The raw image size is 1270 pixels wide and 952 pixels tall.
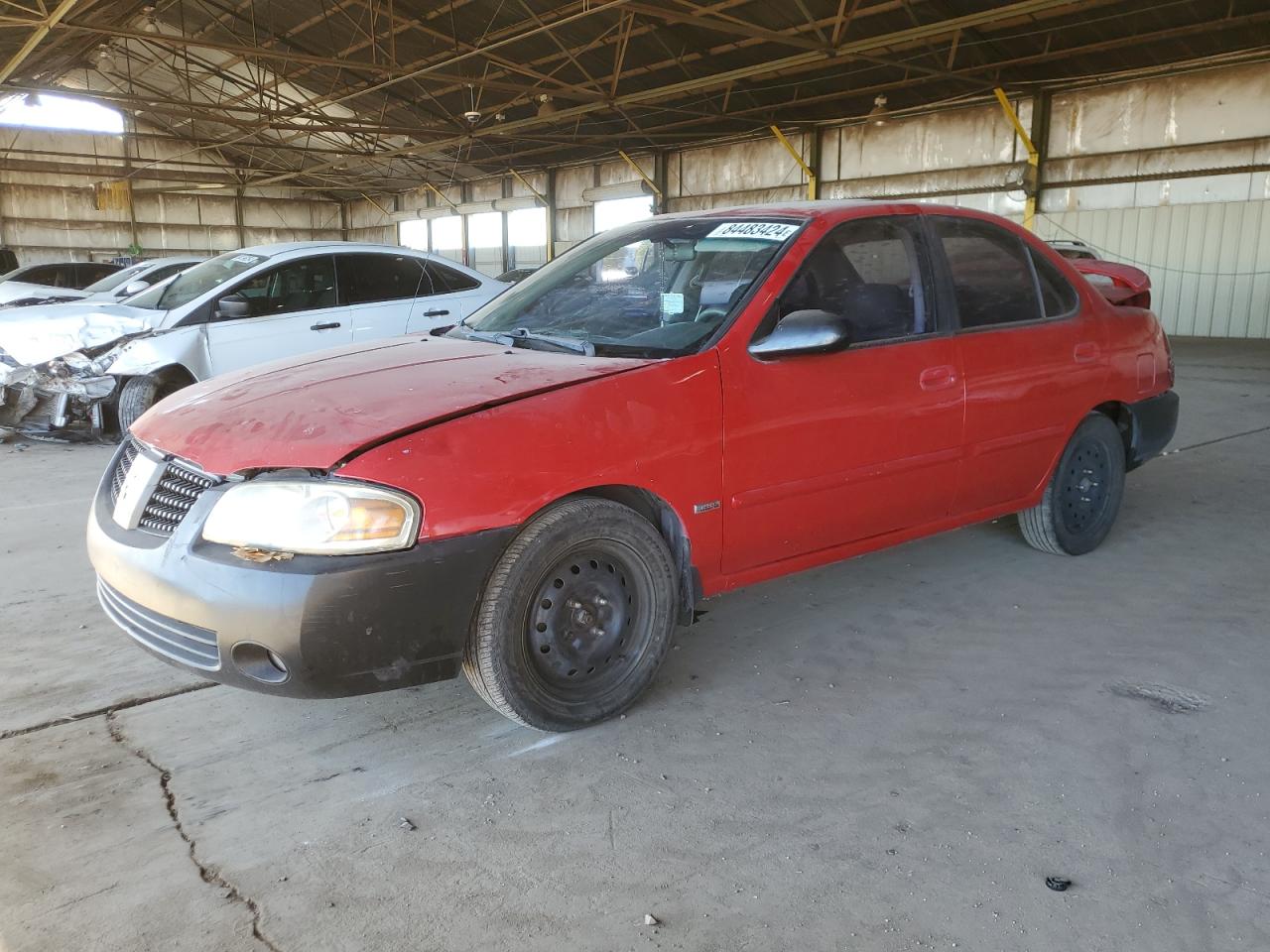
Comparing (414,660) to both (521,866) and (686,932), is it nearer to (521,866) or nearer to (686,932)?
(521,866)

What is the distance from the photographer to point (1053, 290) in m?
4.05

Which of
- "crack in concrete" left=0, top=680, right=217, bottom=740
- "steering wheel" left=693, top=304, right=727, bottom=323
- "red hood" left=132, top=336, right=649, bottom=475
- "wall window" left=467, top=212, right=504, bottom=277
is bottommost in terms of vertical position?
"crack in concrete" left=0, top=680, right=217, bottom=740

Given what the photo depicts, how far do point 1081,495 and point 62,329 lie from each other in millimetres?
7029

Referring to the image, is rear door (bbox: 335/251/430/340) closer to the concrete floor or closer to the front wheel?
the front wheel

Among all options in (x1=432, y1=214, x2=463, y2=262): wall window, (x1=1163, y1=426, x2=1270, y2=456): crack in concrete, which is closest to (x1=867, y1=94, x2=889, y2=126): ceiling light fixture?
(x1=1163, y1=426, x2=1270, y2=456): crack in concrete

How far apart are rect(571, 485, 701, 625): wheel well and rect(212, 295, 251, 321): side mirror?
501 cm

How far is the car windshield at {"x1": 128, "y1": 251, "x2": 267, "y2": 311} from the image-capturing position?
7.26 m

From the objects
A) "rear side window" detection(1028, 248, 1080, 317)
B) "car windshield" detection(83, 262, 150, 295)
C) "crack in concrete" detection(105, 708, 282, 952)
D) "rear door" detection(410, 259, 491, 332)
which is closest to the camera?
"crack in concrete" detection(105, 708, 282, 952)

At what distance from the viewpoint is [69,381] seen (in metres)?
7.14

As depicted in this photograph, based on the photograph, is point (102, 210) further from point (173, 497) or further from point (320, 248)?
point (173, 497)

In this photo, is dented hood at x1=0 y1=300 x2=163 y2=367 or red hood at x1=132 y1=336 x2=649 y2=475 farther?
dented hood at x1=0 y1=300 x2=163 y2=367

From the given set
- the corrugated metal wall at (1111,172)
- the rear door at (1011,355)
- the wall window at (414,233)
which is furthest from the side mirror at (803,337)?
the wall window at (414,233)

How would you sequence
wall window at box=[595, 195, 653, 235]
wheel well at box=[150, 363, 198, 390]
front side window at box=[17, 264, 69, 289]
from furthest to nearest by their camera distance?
1. wall window at box=[595, 195, 653, 235]
2. front side window at box=[17, 264, 69, 289]
3. wheel well at box=[150, 363, 198, 390]

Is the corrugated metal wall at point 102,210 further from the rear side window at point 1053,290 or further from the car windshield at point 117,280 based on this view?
the rear side window at point 1053,290
